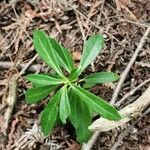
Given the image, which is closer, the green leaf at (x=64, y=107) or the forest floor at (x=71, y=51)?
the green leaf at (x=64, y=107)

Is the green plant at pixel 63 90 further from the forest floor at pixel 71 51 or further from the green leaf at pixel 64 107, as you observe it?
the forest floor at pixel 71 51

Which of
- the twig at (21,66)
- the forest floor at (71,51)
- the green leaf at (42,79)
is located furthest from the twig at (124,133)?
the twig at (21,66)

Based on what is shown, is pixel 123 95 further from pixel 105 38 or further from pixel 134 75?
pixel 105 38

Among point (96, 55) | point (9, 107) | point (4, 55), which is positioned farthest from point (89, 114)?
point (4, 55)

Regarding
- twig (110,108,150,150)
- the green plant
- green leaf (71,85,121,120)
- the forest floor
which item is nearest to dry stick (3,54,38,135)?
the forest floor

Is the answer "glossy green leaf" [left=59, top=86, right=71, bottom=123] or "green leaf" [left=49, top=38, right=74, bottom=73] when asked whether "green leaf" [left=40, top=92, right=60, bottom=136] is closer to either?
"glossy green leaf" [left=59, top=86, right=71, bottom=123]

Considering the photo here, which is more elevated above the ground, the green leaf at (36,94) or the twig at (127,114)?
the green leaf at (36,94)
